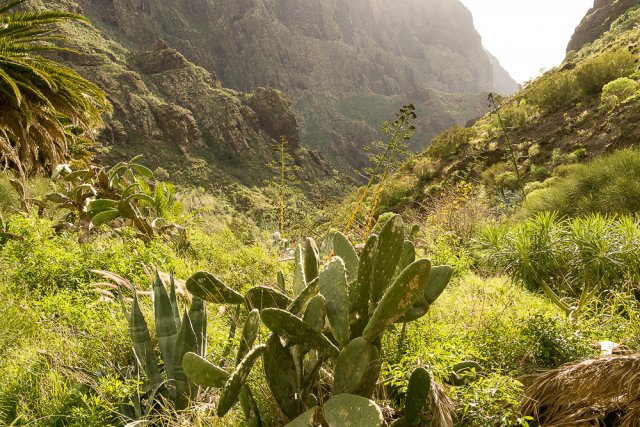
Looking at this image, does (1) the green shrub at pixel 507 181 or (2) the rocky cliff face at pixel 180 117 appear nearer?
(1) the green shrub at pixel 507 181

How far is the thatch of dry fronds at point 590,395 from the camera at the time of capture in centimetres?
144

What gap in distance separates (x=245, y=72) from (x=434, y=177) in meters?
68.8

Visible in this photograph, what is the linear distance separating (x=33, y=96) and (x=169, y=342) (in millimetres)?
5417

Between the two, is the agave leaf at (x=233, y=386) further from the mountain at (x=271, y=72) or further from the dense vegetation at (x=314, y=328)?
the mountain at (x=271, y=72)

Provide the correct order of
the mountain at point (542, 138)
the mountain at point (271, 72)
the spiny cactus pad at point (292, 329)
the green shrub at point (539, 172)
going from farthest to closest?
1. the mountain at point (271, 72)
2. the green shrub at point (539, 172)
3. the mountain at point (542, 138)
4. the spiny cactus pad at point (292, 329)

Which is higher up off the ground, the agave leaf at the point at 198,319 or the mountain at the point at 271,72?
the mountain at the point at 271,72

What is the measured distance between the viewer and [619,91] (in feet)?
35.3

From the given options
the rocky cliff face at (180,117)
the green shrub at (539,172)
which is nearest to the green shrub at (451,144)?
the green shrub at (539,172)

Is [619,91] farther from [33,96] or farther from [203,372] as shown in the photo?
[33,96]

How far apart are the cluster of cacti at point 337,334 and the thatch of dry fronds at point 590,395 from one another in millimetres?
630

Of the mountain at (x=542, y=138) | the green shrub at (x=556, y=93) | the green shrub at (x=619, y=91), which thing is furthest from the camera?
the green shrub at (x=556, y=93)

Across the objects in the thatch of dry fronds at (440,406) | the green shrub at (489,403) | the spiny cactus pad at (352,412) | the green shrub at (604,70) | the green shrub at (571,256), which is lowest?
the green shrub at (571,256)

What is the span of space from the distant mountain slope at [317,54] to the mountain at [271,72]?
0.28 metres

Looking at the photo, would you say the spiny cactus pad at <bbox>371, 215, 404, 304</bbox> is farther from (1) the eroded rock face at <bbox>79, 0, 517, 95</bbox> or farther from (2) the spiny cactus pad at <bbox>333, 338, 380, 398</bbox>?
(1) the eroded rock face at <bbox>79, 0, 517, 95</bbox>
